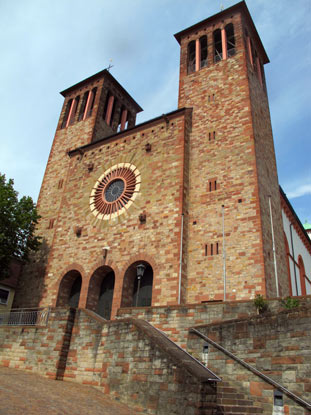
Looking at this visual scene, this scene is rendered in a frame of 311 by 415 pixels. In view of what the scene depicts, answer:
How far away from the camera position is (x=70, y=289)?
2173 cm

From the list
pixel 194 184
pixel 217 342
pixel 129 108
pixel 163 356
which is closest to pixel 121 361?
pixel 163 356

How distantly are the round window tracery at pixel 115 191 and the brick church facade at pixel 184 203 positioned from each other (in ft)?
0.26

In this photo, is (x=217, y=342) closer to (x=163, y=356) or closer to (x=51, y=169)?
(x=163, y=356)

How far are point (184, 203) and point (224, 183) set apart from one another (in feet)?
7.46

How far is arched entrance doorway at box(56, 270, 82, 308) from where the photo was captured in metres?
21.0

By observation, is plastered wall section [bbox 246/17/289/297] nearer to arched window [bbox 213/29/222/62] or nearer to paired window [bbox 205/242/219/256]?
paired window [bbox 205/242/219/256]

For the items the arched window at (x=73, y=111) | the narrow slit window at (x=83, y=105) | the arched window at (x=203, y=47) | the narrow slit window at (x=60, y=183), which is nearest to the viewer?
the arched window at (x=203, y=47)

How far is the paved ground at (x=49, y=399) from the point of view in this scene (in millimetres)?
8070

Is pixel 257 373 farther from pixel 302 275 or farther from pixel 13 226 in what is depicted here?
pixel 302 275

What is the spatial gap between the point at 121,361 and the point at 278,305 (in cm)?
534

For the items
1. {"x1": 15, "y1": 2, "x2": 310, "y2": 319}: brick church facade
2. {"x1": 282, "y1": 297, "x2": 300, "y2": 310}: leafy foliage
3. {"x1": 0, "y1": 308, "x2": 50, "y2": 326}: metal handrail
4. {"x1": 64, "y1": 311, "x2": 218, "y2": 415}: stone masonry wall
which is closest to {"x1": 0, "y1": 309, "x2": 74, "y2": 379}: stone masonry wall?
{"x1": 64, "y1": 311, "x2": 218, "y2": 415}: stone masonry wall

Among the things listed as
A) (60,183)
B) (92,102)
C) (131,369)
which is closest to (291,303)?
(131,369)

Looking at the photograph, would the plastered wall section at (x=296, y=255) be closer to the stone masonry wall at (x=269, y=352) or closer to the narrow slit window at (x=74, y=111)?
the stone masonry wall at (x=269, y=352)

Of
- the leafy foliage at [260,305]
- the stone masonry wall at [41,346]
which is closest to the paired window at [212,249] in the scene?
the leafy foliage at [260,305]
